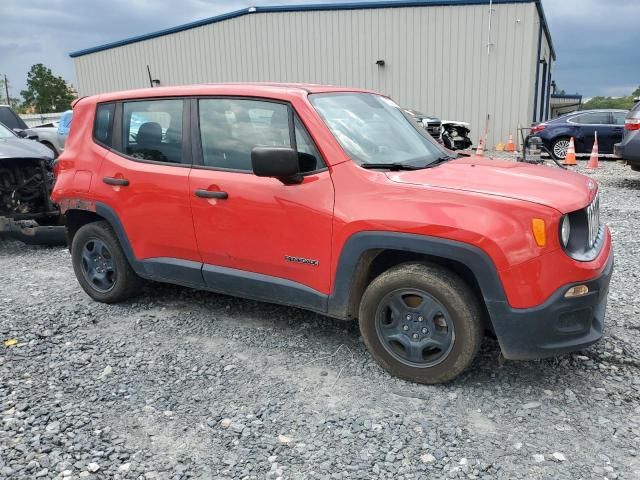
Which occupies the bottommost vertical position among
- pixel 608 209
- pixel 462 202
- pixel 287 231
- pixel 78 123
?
pixel 608 209

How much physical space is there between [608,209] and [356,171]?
6.49 meters

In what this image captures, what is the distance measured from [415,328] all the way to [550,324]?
2.38ft

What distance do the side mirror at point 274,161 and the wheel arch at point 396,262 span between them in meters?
0.56

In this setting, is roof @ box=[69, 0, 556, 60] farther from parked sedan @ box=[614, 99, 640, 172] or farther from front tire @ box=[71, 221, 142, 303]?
front tire @ box=[71, 221, 142, 303]

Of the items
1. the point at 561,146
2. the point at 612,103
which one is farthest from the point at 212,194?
the point at 612,103

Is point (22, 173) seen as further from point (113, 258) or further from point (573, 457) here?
point (573, 457)

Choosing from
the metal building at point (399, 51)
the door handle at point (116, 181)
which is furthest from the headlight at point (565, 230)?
the metal building at point (399, 51)

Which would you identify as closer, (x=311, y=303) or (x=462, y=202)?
(x=462, y=202)

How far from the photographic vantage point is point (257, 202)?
3480 millimetres

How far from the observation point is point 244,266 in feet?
12.1

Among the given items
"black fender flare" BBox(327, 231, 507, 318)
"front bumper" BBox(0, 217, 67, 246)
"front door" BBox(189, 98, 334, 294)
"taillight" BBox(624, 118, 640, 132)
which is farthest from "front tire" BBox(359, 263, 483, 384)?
"taillight" BBox(624, 118, 640, 132)

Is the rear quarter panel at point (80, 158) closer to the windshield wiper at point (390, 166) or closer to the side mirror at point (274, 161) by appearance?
the side mirror at point (274, 161)

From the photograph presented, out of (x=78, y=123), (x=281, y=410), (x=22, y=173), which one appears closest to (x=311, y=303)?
(x=281, y=410)

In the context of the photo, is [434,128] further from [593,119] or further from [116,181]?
[116,181]
